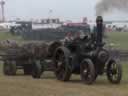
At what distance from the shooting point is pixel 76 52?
13.7 metres

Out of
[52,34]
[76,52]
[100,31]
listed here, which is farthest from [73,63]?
[52,34]

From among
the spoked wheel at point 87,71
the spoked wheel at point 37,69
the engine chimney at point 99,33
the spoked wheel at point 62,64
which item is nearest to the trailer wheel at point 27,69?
the spoked wheel at point 37,69

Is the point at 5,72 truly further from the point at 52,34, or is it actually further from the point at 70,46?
the point at 52,34

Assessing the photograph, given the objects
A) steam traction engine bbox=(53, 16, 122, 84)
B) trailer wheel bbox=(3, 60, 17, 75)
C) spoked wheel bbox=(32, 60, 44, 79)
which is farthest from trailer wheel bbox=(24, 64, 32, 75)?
steam traction engine bbox=(53, 16, 122, 84)

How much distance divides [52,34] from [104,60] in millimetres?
31237

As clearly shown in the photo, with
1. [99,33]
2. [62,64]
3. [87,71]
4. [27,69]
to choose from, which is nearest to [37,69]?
[62,64]

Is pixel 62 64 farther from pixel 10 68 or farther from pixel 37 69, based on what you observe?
pixel 10 68

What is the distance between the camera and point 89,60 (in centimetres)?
1302

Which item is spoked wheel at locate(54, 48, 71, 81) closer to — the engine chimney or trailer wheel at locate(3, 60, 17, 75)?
the engine chimney

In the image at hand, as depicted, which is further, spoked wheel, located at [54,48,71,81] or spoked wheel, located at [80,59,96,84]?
spoked wheel, located at [54,48,71,81]

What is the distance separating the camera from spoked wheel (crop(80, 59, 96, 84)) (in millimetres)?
12805

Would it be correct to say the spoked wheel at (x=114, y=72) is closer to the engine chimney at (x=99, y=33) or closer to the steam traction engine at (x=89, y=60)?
the steam traction engine at (x=89, y=60)

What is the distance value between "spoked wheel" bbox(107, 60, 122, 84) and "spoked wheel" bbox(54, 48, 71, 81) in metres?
1.13

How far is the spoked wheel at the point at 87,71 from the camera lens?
1280cm
